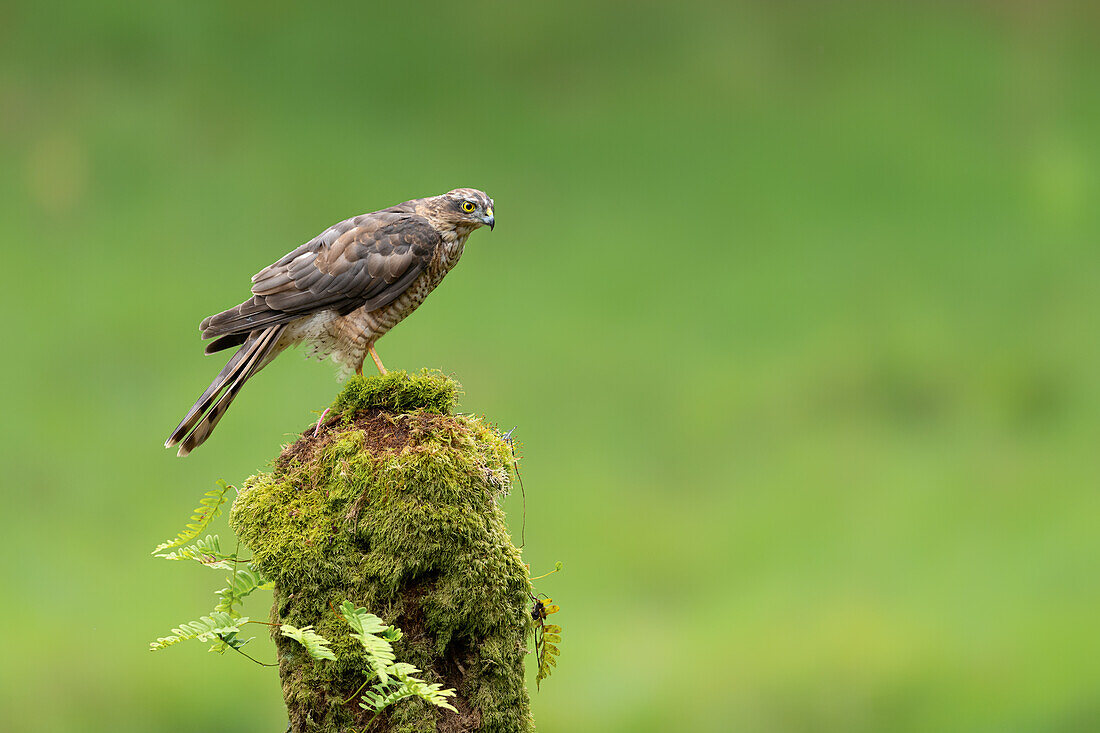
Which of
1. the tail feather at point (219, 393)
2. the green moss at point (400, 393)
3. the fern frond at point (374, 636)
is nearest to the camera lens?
the fern frond at point (374, 636)

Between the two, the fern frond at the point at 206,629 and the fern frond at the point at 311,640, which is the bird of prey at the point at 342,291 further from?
the fern frond at the point at 311,640

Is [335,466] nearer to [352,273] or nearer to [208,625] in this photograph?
[208,625]

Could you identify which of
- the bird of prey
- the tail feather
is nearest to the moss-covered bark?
the tail feather

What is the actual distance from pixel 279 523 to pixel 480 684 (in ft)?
3.23

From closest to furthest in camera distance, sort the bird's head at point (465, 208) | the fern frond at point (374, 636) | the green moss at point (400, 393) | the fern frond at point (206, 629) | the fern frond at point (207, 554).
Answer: the fern frond at point (374, 636) < the fern frond at point (206, 629) < the fern frond at point (207, 554) < the green moss at point (400, 393) < the bird's head at point (465, 208)

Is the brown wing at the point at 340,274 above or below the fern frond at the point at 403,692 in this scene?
above

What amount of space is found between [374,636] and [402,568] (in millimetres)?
327

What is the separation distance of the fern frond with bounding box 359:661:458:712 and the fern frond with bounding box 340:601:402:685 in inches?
1.5

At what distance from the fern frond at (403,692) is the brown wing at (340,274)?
5.78 ft

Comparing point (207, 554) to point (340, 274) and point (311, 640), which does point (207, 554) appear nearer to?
point (311, 640)

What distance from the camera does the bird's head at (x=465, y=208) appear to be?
4816 millimetres

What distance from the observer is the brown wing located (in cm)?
441

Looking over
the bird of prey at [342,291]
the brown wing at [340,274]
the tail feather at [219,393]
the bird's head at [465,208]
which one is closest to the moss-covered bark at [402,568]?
the tail feather at [219,393]

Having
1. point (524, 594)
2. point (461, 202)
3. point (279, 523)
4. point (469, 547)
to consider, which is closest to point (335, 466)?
point (279, 523)
